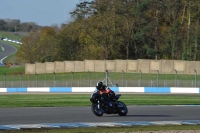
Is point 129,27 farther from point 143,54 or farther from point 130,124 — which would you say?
point 130,124

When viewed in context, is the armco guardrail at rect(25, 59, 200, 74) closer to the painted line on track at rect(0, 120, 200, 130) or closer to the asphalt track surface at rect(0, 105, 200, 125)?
the asphalt track surface at rect(0, 105, 200, 125)

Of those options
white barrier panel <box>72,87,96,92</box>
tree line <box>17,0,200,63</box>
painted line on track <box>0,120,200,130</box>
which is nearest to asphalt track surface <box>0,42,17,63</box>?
tree line <box>17,0,200,63</box>

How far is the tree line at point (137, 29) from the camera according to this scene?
255ft

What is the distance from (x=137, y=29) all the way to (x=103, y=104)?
62.3m

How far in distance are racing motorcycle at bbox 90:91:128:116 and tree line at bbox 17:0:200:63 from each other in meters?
54.6

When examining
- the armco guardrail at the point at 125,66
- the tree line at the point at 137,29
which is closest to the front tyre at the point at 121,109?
the armco guardrail at the point at 125,66

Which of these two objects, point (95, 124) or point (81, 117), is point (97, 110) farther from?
point (95, 124)

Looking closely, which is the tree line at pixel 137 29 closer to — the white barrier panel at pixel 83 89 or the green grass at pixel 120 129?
the white barrier panel at pixel 83 89

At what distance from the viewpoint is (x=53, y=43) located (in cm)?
8769

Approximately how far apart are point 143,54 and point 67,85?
98.9 feet

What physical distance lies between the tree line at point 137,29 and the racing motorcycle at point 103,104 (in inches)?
2149

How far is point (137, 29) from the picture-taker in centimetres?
8181

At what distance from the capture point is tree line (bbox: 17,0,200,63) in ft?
255

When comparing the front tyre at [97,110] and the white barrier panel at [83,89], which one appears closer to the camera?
the front tyre at [97,110]
